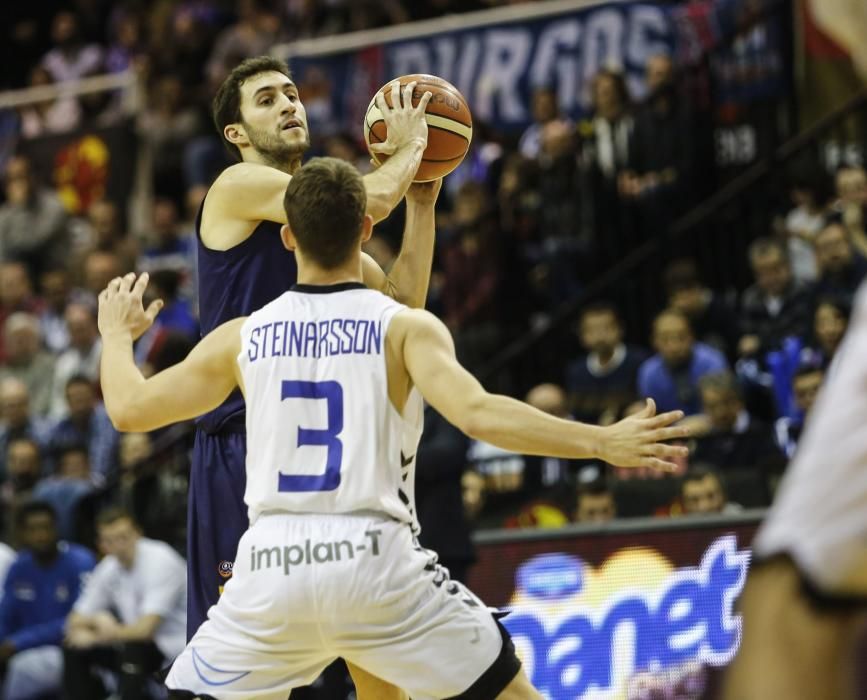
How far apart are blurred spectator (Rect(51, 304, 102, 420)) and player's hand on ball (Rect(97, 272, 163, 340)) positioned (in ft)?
25.5

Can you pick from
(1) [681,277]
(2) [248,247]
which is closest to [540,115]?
(1) [681,277]

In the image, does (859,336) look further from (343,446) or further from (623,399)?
(623,399)

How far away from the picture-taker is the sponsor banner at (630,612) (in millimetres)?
6773

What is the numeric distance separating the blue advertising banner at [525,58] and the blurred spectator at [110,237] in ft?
6.75

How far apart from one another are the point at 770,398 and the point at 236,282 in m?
4.91

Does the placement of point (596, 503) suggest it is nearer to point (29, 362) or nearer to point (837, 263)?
point (837, 263)

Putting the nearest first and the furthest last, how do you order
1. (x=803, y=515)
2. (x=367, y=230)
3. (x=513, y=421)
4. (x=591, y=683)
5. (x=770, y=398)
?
(x=803, y=515) < (x=513, y=421) < (x=367, y=230) < (x=591, y=683) < (x=770, y=398)

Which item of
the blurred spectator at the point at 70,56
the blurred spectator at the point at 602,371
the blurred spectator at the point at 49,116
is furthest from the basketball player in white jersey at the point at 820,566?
the blurred spectator at the point at 70,56

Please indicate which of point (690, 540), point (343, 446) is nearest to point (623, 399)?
point (690, 540)

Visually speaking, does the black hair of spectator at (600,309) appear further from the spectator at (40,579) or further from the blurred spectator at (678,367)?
the spectator at (40,579)

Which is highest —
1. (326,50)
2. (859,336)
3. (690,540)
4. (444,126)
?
(326,50)

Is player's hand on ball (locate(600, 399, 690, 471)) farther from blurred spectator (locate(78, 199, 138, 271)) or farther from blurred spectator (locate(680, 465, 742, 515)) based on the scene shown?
blurred spectator (locate(78, 199, 138, 271))

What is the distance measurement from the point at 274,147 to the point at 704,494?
3605 mm

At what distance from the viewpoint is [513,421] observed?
13.2 ft
